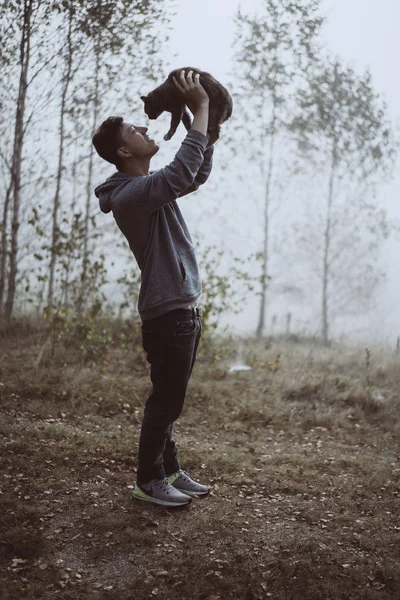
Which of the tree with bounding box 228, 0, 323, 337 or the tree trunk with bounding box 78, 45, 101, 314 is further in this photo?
the tree with bounding box 228, 0, 323, 337

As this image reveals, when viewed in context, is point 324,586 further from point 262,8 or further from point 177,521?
point 262,8

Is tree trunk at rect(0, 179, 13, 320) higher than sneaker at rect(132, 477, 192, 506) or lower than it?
higher

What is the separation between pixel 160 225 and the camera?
9.04 feet

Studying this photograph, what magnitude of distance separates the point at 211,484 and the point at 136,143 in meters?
2.12

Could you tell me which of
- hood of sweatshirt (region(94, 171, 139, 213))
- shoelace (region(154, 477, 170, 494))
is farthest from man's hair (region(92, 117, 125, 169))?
shoelace (region(154, 477, 170, 494))

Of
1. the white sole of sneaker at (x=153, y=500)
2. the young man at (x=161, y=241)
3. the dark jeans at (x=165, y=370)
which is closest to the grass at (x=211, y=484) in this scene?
the white sole of sneaker at (x=153, y=500)

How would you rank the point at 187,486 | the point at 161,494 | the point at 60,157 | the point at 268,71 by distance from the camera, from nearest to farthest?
the point at 161,494
the point at 187,486
the point at 60,157
the point at 268,71

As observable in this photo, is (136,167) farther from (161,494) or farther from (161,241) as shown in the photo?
(161,494)

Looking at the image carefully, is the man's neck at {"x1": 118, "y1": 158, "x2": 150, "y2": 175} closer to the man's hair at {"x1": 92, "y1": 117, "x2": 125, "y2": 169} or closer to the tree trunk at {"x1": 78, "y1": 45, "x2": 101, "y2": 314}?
the man's hair at {"x1": 92, "y1": 117, "x2": 125, "y2": 169}

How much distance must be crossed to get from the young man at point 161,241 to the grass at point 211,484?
19.7 inches

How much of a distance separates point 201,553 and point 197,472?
111cm

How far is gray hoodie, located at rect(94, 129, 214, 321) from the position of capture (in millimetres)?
2555

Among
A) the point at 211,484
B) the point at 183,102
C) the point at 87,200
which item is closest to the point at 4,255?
the point at 87,200

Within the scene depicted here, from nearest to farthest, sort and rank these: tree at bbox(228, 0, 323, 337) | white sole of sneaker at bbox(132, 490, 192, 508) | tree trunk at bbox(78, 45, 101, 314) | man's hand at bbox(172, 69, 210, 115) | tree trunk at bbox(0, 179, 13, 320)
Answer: man's hand at bbox(172, 69, 210, 115)
white sole of sneaker at bbox(132, 490, 192, 508)
tree trunk at bbox(78, 45, 101, 314)
tree trunk at bbox(0, 179, 13, 320)
tree at bbox(228, 0, 323, 337)
